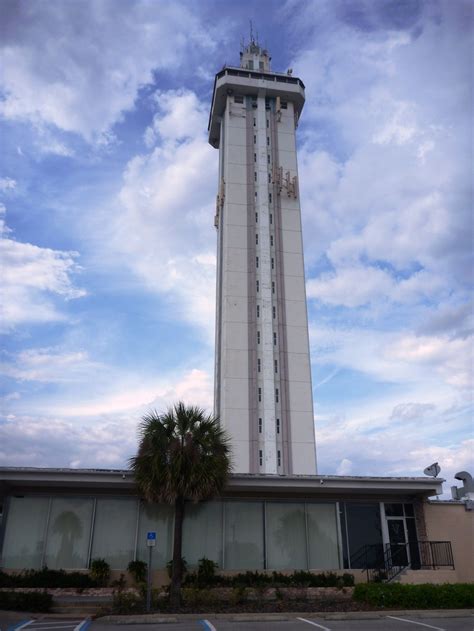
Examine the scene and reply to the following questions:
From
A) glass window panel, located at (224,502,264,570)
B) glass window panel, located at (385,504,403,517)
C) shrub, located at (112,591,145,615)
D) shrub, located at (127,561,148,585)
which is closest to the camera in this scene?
shrub, located at (112,591,145,615)

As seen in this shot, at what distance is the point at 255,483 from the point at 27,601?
8738mm

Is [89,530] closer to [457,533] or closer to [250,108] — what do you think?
[457,533]

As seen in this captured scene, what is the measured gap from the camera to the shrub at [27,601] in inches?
687

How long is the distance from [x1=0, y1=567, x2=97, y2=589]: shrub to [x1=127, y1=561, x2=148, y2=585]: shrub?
1372mm

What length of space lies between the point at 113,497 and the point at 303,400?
2893 centimetres

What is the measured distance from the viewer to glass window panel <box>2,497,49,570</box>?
21.7m

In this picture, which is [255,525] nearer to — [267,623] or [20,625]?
[267,623]

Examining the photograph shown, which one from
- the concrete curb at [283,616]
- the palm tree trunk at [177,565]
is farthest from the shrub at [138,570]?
the concrete curb at [283,616]

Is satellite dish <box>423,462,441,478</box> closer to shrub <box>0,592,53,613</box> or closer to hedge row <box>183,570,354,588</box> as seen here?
hedge row <box>183,570,354,588</box>

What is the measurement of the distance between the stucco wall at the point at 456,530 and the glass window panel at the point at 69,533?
13608 mm

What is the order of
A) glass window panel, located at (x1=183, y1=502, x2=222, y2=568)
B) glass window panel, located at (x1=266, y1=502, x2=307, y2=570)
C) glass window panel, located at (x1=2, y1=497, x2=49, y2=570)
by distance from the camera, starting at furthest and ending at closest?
glass window panel, located at (x1=266, y1=502, x2=307, y2=570) → glass window panel, located at (x1=183, y1=502, x2=222, y2=568) → glass window panel, located at (x1=2, y1=497, x2=49, y2=570)

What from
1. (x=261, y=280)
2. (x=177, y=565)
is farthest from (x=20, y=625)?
(x=261, y=280)

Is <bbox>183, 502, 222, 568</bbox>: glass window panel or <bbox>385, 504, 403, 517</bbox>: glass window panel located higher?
<bbox>385, 504, 403, 517</bbox>: glass window panel

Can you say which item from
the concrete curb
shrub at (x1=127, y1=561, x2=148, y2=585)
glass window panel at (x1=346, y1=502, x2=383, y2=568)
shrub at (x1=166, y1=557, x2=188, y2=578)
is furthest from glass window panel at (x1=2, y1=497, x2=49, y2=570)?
glass window panel at (x1=346, y1=502, x2=383, y2=568)
